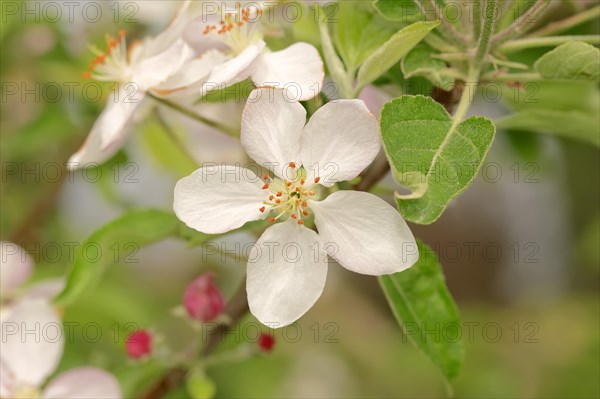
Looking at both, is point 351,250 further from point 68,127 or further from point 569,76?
point 68,127

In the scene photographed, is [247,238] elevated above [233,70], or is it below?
below

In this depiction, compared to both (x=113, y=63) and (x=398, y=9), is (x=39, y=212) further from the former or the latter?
→ (x=398, y=9)

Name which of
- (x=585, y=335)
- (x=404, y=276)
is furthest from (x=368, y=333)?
(x=404, y=276)

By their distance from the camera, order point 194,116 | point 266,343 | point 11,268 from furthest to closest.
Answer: point 11,268, point 266,343, point 194,116

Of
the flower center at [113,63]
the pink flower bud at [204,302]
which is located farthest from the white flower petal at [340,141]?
the flower center at [113,63]

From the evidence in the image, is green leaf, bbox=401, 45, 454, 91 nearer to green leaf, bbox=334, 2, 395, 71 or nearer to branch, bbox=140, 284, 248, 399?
green leaf, bbox=334, 2, 395, 71

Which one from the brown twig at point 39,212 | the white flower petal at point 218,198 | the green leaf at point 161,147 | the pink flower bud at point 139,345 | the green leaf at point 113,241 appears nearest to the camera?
the white flower petal at point 218,198

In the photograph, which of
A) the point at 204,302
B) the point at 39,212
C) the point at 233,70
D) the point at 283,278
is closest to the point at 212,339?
the point at 204,302

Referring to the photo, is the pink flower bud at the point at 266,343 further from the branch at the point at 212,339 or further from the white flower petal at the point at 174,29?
the white flower petal at the point at 174,29
